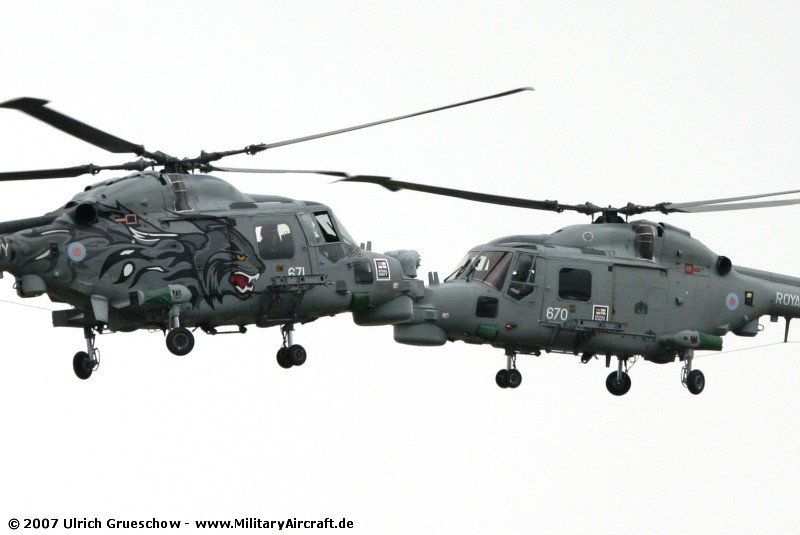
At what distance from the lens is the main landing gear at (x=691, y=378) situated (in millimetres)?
36719

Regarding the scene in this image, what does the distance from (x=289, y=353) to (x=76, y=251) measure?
5.03m

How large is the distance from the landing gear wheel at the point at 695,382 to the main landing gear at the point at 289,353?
30.9 ft

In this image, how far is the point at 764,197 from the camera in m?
36.1

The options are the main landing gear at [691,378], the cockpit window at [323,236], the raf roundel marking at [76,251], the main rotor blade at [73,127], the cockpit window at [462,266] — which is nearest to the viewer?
the main rotor blade at [73,127]

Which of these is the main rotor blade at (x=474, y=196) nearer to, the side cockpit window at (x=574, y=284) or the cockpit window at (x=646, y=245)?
the cockpit window at (x=646, y=245)

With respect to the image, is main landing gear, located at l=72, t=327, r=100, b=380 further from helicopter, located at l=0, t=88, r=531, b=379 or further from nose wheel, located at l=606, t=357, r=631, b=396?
nose wheel, located at l=606, t=357, r=631, b=396

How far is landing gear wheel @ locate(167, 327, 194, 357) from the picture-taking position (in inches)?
1136

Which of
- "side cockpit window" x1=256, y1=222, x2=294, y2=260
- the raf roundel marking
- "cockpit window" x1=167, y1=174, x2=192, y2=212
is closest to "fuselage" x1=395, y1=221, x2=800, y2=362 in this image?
"side cockpit window" x1=256, y1=222, x2=294, y2=260

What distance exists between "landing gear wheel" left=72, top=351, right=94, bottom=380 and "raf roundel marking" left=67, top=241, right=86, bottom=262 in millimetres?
2012

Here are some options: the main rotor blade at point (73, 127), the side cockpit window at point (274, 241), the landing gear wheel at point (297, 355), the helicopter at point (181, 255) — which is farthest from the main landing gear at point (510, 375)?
the main rotor blade at point (73, 127)

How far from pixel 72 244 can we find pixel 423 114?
19.9 feet

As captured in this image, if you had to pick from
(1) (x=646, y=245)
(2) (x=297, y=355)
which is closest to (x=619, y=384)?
(1) (x=646, y=245)

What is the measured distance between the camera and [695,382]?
36906 millimetres

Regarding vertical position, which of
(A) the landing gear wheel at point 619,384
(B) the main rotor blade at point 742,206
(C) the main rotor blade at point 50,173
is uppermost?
(C) the main rotor blade at point 50,173
